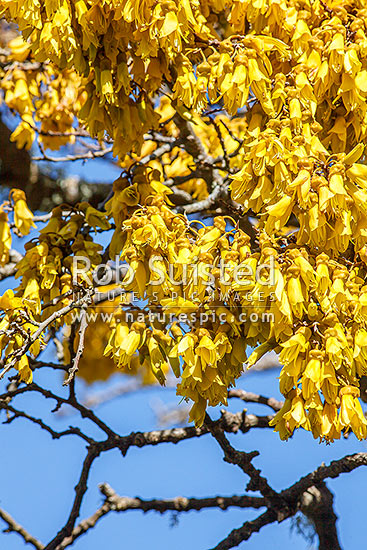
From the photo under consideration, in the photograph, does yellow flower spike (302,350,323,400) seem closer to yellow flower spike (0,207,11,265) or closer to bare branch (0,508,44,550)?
yellow flower spike (0,207,11,265)

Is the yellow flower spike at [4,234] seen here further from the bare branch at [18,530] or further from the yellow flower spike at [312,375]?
the yellow flower spike at [312,375]

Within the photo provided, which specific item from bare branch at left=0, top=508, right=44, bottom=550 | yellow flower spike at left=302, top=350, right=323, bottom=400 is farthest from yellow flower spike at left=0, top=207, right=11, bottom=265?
yellow flower spike at left=302, top=350, right=323, bottom=400

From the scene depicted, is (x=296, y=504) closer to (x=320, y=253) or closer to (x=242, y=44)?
(x=320, y=253)

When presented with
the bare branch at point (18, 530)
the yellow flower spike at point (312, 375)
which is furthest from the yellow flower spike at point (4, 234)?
the yellow flower spike at point (312, 375)

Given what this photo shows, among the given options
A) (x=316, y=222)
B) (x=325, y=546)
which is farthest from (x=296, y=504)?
(x=316, y=222)

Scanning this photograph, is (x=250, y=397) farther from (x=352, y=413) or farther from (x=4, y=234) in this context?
(x=352, y=413)

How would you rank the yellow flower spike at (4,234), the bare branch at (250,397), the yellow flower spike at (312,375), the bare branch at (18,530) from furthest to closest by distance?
the bare branch at (250,397) → the bare branch at (18,530) → the yellow flower spike at (4,234) → the yellow flower spike at (312,375)

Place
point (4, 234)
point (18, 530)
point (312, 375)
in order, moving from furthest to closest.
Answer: point (18, 530), point (4, 234), point (312, 375)

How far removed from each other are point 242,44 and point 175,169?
1.32m

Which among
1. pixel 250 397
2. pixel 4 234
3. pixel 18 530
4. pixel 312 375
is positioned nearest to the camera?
pixel 312 375

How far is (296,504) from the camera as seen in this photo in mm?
2828

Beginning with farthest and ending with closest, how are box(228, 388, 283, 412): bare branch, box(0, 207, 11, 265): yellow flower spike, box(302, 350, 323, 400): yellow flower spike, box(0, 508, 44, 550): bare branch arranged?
box(228, 388, 283, 412): bare branch < box(0, 508, 44, 550): bare branch < box(0, 207, 11, 265): yellow flower spike < box(302, 350, 323, 400): yellow flower spike

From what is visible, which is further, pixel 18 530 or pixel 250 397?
pixel 250 397

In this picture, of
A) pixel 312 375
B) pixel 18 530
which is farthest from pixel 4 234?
pixel 312 375
